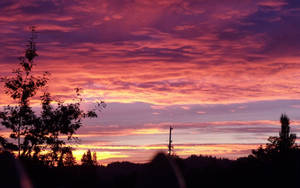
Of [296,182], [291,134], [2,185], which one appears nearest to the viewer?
[2,185]

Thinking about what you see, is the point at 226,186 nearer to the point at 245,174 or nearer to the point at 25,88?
the point at 245,174

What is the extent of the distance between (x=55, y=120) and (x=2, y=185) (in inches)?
953

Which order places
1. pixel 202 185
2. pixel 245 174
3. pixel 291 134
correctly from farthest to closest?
1. pixel 291 134
2. pixel 245 174
3. pixel 202 185

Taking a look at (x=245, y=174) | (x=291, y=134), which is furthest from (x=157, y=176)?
(x=291, y=134)

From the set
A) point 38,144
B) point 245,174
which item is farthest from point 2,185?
point 38,144

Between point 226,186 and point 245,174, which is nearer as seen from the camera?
point 226,186

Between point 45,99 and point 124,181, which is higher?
point 45,99

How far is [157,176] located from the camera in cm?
404

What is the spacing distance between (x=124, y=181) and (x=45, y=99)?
888 inches

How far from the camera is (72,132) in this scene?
90.1 ft

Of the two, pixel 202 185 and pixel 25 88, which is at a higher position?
pixel 25 88

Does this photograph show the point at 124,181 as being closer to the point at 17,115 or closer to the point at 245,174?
the point at 245,174

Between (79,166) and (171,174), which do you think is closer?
(171,174)

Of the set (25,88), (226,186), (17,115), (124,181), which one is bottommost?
(226,186)
